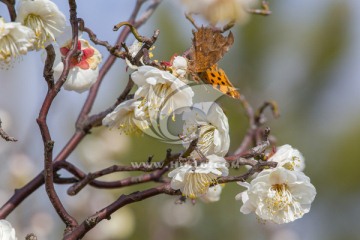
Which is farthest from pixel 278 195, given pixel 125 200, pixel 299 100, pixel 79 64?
pixel 299 100

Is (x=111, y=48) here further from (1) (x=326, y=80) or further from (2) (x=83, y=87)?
(1) (x=326, y=80)

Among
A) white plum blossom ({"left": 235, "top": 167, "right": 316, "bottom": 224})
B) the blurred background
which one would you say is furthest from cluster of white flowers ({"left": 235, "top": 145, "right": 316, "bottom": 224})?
the blurred background

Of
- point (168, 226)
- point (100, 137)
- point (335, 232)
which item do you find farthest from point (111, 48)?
Result: point (335, 232)

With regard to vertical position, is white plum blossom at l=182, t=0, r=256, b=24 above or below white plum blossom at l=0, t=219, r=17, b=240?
above

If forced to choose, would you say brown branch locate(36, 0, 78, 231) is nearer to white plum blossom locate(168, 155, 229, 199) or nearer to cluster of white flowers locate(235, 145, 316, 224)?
white plum blossom locate(168, 155, 229, 199)

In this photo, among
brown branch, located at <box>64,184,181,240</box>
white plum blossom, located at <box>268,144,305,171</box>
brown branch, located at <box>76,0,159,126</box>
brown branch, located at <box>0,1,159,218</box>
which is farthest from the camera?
brown branch, located at <box>76,0,159,126</box>

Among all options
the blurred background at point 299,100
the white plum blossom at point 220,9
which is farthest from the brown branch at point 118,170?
the blurred background at point 299,100
